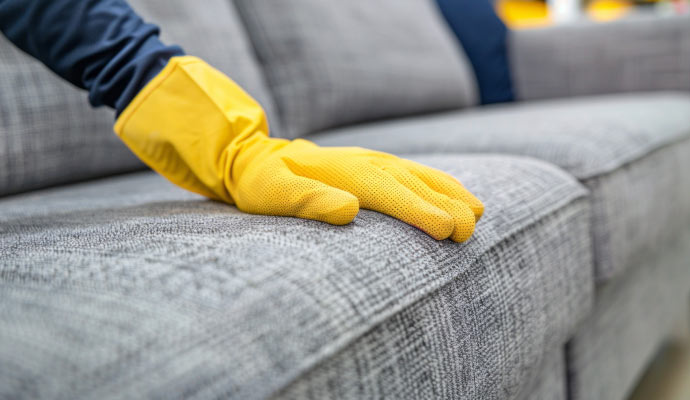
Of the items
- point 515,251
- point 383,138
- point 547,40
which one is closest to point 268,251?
point 515,251

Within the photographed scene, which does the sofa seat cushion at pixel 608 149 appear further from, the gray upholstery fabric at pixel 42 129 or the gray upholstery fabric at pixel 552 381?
the gray upholstery fabric at pixel 42 129

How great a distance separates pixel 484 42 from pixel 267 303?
1.56 m

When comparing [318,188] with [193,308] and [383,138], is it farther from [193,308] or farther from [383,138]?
[383,138]

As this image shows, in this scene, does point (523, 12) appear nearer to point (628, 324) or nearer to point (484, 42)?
point (484, 42)

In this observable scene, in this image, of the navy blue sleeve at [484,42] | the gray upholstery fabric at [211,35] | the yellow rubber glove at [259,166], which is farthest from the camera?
the navy blue sleeve at [484,42]

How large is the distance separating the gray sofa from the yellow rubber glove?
2cm

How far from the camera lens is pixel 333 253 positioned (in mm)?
371

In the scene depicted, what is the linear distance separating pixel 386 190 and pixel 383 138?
1.82 feet

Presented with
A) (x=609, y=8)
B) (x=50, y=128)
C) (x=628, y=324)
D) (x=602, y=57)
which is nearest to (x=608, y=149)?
(x=628, y=324)

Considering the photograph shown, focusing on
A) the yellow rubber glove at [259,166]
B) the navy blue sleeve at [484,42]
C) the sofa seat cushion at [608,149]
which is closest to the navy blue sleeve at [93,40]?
the yellow rubber glove at [259,166]

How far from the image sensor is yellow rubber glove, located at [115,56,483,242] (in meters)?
0.44

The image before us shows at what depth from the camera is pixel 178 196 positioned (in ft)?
2.08

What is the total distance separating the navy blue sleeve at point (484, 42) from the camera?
67.2 inches

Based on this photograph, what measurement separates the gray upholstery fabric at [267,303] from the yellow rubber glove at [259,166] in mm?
17
